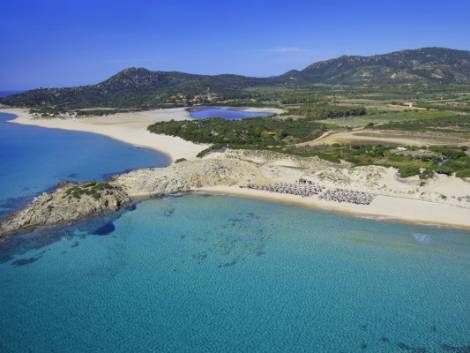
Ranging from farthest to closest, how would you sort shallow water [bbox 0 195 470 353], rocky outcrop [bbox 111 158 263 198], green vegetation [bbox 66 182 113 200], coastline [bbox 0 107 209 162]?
coastline [bbox 0 107 209 162], rocky outcrop [bbox 111 158 263 198], green vegetation [bbox 66 182 113 200], shallow water [bbox 0 195 470 353]

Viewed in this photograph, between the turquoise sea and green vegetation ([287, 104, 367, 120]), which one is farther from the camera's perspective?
green vegetation ([287, 104, 367, 120])

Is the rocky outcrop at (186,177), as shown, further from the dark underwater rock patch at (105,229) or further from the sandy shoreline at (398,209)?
the dark underwater rock patch at (105,229)

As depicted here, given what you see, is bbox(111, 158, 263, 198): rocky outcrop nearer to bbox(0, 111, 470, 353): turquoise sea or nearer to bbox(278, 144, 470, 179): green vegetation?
bbox(0, 111, 470, 353): turquoise sea

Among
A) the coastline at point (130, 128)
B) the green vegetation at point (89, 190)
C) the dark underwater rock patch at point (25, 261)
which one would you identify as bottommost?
the dark underwater rock patch at point (25, 261)

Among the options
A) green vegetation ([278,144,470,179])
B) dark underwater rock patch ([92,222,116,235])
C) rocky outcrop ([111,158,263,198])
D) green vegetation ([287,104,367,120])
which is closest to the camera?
dark underwater rock patch ([92,222,116,235])

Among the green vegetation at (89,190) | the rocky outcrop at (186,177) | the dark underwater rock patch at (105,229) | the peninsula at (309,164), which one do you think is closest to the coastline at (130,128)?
the peninsula at (309,164)

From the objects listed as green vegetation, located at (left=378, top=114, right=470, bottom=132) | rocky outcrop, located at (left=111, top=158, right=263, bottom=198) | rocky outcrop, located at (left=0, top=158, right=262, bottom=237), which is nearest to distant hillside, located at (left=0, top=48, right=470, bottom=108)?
green vegetation, located at (left=378, top=114, right=470, bottom=132)
